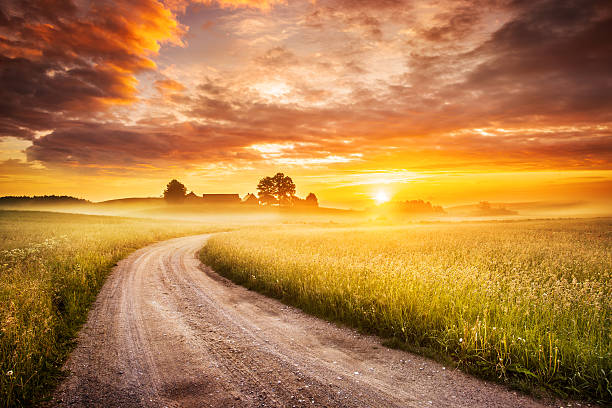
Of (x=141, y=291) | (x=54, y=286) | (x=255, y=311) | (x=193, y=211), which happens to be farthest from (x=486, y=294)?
(x=193, y=211)

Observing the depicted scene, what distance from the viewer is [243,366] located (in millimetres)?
5254

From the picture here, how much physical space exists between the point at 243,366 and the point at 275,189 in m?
105

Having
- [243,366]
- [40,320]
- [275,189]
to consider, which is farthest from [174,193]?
[243,366]

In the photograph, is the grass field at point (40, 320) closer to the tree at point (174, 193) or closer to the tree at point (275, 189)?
the tree at point (275, 189)

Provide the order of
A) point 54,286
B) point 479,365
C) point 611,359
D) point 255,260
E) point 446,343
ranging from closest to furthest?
point 611,359 → point 479,365 → point 446,343 → point 54,286 → point 255,260

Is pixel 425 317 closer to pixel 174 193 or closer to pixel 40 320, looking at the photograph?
pixel 40 320

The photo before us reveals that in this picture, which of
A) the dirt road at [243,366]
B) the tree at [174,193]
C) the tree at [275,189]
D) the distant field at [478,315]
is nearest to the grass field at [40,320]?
the dirt road at [243,366]

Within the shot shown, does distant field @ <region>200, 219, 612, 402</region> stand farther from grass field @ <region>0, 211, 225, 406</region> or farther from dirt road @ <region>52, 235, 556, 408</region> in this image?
grass field @ <region>0, 211, 225, 406</region>

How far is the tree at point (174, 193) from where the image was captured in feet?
414

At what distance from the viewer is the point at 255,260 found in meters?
13.5

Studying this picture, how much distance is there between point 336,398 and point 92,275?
11918 mm

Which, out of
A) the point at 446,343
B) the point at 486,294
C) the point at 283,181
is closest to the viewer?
the point at 446,343

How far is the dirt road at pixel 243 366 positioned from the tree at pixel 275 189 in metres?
101

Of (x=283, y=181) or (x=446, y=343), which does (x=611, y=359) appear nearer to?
(x=446, y=343)
